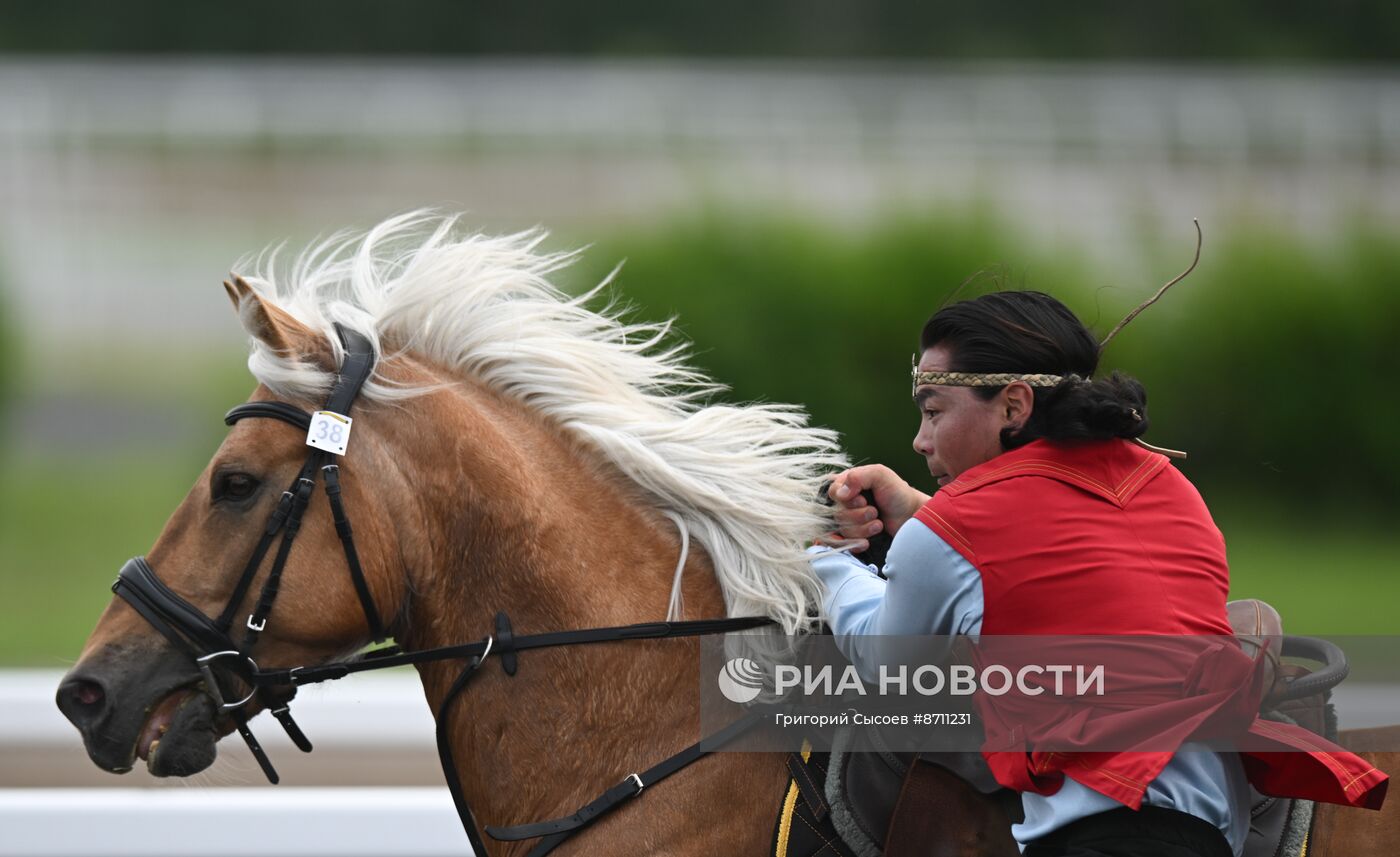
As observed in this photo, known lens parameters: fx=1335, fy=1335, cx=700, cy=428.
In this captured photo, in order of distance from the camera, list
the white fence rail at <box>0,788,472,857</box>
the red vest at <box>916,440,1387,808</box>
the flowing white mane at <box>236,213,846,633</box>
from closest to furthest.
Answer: the red vest at <box>916,440,1387,808</box>, the flowing white mane at <box>236,213,846,633</box>, the white fence rail at <box>0,788,472,857</box>

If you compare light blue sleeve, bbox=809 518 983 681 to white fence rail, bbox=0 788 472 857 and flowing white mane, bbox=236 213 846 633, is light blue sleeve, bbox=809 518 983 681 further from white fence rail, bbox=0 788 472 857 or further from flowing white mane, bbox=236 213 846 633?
white fence rail, bbox=0 788 472 857

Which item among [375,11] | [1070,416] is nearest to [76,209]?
[375,11]

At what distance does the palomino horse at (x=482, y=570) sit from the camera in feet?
8.55

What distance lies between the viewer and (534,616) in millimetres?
2701

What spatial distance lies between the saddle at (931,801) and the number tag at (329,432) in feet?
3.55

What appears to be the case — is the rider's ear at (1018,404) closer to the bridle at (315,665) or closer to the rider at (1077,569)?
the rider at (1077,569)

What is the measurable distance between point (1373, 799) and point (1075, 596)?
0.65 meters

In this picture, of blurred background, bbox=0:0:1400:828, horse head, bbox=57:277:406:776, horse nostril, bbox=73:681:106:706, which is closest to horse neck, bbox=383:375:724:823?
horse head, bbox=57:277:406:776

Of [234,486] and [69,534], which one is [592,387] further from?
[69,534]

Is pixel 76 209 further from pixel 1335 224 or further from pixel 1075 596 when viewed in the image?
pixel 1075 596

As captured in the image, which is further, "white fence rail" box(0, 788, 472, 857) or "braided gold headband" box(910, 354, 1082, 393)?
"white fence rail" box(0, 788, 472, 857)

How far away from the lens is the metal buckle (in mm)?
2594

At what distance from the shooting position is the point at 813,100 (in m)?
16.9

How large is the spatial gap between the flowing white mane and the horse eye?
0.19m
